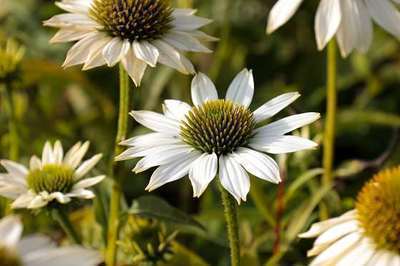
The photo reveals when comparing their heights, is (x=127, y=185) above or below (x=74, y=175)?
below

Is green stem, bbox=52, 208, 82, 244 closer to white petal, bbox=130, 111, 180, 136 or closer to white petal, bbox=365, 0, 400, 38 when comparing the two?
white petal, bbox=130, 111, 180, 136

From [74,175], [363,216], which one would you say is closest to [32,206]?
[74,175]

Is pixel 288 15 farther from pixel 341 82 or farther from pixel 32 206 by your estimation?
pixel 341 82

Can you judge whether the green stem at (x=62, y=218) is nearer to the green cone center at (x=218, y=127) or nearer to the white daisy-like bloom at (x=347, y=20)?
the green cone center at (x=218, y=127)

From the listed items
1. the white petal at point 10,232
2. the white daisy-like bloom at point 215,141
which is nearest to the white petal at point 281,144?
the white daisy-like bloom at point 215,141

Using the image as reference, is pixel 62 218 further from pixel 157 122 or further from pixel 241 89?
pixel 241 89

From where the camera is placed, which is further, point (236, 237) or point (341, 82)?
point (341, 82)
